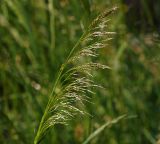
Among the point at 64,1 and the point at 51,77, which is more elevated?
the point at 64,1

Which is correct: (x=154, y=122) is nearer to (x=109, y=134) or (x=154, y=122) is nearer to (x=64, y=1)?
(x=109, y=134)

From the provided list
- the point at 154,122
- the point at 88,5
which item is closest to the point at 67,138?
the point at 154,122

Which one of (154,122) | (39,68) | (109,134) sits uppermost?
(39,68)

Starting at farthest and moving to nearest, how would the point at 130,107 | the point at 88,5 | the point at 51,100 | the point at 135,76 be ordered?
the point at 135,76 < the point at 130,107 < the point at 88,5 < the point at 51,100

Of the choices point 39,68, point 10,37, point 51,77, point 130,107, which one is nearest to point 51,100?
point 51,77

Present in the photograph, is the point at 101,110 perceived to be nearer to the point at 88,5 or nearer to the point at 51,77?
the point at 51,77

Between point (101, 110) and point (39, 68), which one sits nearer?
point (39, 68)

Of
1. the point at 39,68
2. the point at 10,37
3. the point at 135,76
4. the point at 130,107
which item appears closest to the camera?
the point at 39,68
